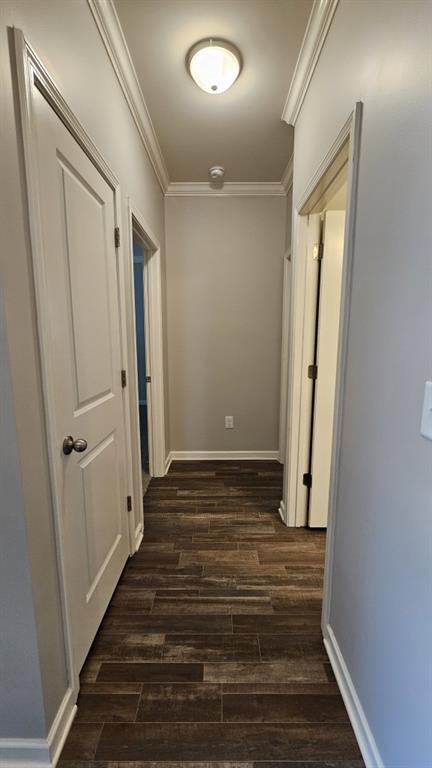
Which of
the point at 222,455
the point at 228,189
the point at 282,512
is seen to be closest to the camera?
the point at 282,512

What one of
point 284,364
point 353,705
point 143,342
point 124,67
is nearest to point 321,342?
point 284,364

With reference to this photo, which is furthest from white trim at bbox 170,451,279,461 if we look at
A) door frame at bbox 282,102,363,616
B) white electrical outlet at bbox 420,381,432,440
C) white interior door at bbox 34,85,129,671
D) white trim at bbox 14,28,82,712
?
white electrical outlet at bbox 420,381,432,440

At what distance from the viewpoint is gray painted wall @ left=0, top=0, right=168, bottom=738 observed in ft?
2.76

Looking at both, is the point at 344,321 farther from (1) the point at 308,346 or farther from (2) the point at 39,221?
(2) the point at 39,221

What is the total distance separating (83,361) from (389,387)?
1.05 m

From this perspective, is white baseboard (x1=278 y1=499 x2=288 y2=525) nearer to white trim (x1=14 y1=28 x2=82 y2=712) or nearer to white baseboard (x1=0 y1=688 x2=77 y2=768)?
white trim (x1=14 y1=28 x2=82 y2=712)

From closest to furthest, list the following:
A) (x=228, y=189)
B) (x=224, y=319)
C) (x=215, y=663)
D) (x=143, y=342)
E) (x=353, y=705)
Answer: (x=353, y=705) < (x=215, y=663) < (x=228, y=189) < (x=224, y=319) < (x=143, y=342)

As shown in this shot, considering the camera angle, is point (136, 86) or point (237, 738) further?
point (136, 86)

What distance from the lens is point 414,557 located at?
2.61ft

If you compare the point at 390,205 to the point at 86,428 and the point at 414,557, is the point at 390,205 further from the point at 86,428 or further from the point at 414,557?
the point at 86,428

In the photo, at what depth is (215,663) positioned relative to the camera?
4.46ft

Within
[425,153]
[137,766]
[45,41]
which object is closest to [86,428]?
[137,766]

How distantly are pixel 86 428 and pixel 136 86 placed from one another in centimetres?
186

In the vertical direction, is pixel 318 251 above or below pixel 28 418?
above
